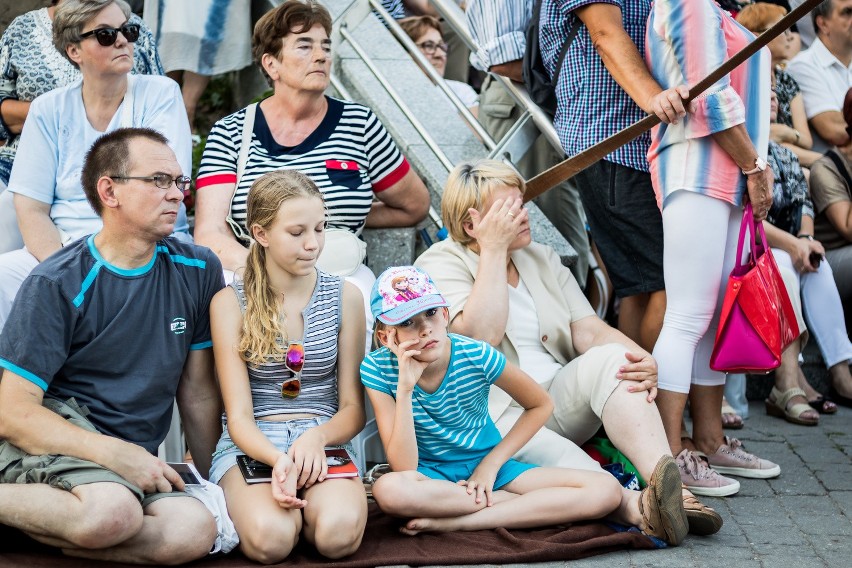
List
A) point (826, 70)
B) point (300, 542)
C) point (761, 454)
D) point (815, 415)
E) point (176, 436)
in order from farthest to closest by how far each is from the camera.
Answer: point (826, 70), point (815, 415), point (761, 454), point (176, 436), point (300, 542)

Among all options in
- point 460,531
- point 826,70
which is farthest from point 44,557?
point 826,70

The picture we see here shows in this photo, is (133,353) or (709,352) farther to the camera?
(709,352)

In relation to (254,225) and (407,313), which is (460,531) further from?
(254,225)

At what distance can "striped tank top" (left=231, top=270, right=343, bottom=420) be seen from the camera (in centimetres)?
383

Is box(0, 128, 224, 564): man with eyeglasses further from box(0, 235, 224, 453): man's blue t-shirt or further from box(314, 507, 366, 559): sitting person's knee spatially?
box(314, 507, 366, 559): sitting person's knee

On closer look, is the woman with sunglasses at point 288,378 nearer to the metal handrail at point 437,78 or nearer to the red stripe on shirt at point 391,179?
the red stripe on shirt at point 391,179

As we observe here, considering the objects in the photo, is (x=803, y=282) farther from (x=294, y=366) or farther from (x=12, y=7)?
(x=12, y=7)

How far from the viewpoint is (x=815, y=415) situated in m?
5.39

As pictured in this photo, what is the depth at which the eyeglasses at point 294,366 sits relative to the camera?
12.4ft

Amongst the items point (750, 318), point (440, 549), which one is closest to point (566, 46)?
point (750, 318)

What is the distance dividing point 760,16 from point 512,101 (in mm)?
1389

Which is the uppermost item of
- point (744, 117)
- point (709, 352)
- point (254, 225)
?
point (744, 117)

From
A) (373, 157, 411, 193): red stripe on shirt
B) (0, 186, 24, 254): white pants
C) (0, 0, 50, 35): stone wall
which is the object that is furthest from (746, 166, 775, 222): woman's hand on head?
(0, 0, 50, 35): stone wall

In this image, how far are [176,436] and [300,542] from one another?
0.89 meters
